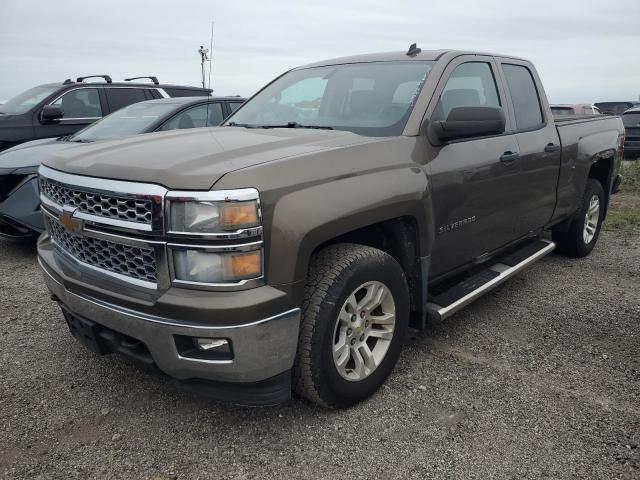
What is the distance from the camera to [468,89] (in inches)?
138

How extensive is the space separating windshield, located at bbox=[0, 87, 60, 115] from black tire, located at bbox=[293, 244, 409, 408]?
690 cm

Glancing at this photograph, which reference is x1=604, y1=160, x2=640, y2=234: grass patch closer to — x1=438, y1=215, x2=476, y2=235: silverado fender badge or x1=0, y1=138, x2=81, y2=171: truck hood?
x1=438, y1=215, x2=476, y2=235: silverado fender badge

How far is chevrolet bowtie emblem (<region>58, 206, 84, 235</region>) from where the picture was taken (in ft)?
8.09

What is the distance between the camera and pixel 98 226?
2.38 meters

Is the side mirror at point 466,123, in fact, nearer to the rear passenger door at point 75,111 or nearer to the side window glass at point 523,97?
the side window glass at point 523,97

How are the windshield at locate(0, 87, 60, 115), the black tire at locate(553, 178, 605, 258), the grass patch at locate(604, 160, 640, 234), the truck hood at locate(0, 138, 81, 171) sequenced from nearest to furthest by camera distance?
the black tire at locate(553, 178, 605, 258)
the truck hood at locate(0, 138, 81, 171)
the grass patch at locate(604, 160, 640, 234)
the windshield at locate(0, 87, 60, 115)

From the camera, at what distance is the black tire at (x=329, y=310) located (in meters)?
2.41

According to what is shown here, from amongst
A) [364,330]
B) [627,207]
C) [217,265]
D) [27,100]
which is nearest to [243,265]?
[217,265]

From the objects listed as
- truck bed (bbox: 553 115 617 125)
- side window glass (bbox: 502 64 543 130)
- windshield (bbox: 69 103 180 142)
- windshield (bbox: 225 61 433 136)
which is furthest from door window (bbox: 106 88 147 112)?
truck bed (bbox: 553 115 617 125)

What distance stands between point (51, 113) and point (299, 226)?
6.46 m

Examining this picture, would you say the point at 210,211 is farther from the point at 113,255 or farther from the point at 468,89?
the point at 468,89

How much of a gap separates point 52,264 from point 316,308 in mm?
1466

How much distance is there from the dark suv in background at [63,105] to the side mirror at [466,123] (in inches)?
201

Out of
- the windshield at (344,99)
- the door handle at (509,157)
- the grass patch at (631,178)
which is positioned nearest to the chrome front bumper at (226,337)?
the windshield at (344,99)
